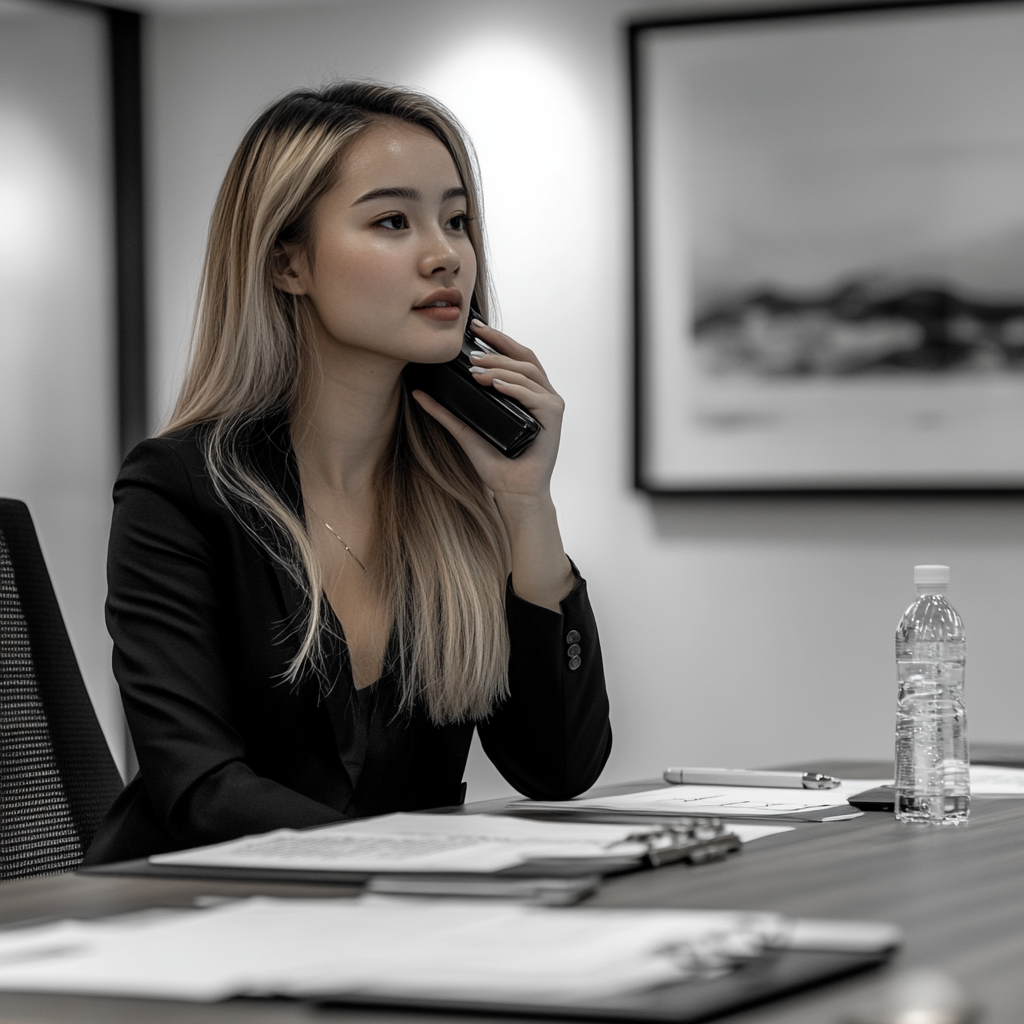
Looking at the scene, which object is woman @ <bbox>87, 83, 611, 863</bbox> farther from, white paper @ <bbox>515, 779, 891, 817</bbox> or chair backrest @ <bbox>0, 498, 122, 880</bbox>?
white paper @ <bbox>515, 779, 891, 817</bbox>

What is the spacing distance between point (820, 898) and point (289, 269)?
1.24 meters

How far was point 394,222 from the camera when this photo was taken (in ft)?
6.42

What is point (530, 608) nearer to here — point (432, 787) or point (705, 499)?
point (432, 787)

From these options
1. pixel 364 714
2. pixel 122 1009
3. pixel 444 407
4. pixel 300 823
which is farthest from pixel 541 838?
pixel 444 407

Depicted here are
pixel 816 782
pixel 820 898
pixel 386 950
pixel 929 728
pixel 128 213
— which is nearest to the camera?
pixel 386 950

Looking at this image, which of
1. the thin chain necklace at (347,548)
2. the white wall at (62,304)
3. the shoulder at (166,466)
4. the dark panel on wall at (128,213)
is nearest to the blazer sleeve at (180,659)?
the shoulder at (166,466)

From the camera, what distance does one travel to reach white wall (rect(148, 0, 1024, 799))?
3824mm

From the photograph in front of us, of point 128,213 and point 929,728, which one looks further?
point 128,213

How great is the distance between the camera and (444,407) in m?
2.01

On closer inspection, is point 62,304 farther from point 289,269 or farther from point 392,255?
point 392,255

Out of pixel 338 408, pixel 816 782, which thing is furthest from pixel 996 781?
pixel 338 408

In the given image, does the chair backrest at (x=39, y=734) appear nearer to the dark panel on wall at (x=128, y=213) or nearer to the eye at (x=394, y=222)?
the eye at (x=394, y=222)

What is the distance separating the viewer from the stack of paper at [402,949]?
29.0 inches

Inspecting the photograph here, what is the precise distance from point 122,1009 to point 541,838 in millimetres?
503
